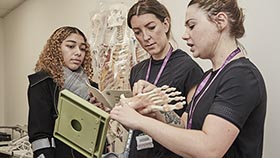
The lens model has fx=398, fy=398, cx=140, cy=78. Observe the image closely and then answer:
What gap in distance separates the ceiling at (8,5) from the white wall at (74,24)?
0.27 ft

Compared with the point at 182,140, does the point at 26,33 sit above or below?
below

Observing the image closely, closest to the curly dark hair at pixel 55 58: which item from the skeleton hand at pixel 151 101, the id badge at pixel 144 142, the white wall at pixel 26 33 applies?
the id badge at pixel 144 142

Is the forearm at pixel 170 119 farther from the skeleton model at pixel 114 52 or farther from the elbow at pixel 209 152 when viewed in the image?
the skeleton model at pixel 114 52

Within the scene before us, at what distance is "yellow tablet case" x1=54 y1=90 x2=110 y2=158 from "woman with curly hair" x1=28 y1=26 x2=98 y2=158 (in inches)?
25.6

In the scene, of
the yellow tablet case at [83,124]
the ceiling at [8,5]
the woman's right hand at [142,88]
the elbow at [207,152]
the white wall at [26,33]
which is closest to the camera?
the elbow at [207,152]

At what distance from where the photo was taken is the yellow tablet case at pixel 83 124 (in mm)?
1216

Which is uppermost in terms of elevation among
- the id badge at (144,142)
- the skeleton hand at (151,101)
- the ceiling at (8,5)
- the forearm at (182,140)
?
the ceiling at (8,5)

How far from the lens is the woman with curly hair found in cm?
208

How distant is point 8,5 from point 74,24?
2.42 meters

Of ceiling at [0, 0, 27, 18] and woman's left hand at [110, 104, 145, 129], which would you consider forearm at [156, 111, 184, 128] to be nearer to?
woman's left hand at [110, 104, 145, 129]

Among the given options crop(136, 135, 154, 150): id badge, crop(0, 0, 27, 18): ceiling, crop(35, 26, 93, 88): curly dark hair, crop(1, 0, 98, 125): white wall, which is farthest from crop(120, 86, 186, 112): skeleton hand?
crop(0, 0, 27, 18): ceiling

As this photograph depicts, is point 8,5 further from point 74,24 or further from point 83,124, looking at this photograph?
point 83,124

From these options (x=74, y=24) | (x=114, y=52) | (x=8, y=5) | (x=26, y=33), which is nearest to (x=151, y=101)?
(x=114, y=52)

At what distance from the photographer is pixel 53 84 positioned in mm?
2143
